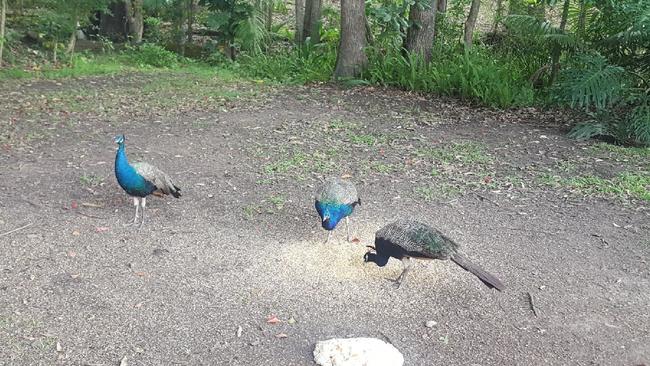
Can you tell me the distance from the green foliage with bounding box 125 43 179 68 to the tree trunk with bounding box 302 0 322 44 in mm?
2575

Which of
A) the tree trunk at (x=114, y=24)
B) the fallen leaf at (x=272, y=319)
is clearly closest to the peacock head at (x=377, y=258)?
the fallen leaf at (x=272, y=319)

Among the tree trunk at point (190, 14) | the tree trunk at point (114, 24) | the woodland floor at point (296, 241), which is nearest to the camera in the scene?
the woodland floor at point (296, 241)

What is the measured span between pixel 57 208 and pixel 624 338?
4.38 meters

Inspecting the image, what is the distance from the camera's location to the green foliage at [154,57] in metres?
12.3

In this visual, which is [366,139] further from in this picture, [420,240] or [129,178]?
[420,240]

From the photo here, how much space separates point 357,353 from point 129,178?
2.53 meters

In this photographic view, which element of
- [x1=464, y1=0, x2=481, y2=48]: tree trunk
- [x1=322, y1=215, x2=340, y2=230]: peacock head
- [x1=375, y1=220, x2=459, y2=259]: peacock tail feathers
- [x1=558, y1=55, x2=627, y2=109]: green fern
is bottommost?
[x1=322, y1=215, x2=340, y2=230]: peacock head

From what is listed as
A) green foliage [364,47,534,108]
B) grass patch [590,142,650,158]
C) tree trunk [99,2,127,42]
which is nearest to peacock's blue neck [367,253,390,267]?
grass patch [590,142,650,158]

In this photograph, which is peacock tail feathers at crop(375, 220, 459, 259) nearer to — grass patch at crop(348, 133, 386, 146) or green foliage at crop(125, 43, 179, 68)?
grass patch at crop(348, 133, 386, 146)

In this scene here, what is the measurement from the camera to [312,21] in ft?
42.6

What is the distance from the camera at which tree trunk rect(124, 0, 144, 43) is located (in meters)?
13.5

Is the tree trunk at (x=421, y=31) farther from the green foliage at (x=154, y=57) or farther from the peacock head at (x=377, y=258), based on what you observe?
the peacock head at (x=377, y=258)

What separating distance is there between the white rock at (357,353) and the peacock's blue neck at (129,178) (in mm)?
2238

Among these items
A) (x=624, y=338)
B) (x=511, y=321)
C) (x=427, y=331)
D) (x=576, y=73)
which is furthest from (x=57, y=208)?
(x=576, y=73)
